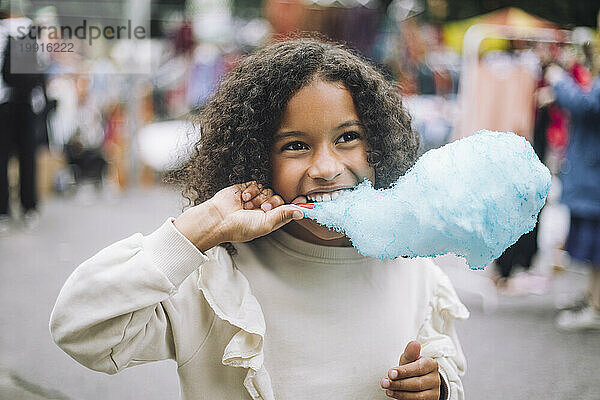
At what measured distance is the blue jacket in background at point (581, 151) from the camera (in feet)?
12.4

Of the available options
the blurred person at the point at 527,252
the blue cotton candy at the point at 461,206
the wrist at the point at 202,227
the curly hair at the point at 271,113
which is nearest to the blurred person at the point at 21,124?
the blurred person at the point at 527,252

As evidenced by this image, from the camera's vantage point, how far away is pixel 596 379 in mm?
3158

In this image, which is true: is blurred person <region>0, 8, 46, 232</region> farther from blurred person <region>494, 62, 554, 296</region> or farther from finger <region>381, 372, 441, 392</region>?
finger <region>381, 372, 441, 392</region>

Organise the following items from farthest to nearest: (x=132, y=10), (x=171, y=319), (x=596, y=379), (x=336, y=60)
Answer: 1. (x=132, y=10)
2. (x=596, y=379)
3. (x=336, y=60)
4. (x=171, y=319)

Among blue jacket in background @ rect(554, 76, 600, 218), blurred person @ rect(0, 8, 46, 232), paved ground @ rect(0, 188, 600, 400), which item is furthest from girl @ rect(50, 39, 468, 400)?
blurred person @ rect(0, 8, 46, 232)

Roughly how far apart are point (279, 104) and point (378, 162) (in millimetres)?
226

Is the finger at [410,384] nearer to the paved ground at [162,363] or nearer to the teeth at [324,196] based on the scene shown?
the teeth at [324,196]

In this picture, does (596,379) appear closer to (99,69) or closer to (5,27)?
(5,27)

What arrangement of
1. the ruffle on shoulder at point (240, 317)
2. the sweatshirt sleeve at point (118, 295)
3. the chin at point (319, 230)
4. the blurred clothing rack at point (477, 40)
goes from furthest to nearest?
the blurred clothing rack at point (477, 40) < the chin at point (319, 230) < the ruffle on shoulder at point (240, 317) < the sweatshirt sleeve at point (118, 295)

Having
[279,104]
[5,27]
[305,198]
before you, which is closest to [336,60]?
[279,104]

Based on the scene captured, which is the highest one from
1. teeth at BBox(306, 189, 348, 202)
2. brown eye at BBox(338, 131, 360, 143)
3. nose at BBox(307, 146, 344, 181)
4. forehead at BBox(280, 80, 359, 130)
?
forehead at BBox(280, 80, 359, 130)

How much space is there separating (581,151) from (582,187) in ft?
0.69

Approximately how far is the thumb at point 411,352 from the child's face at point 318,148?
0.24 meters

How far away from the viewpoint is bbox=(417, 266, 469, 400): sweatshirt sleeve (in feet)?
4.16
